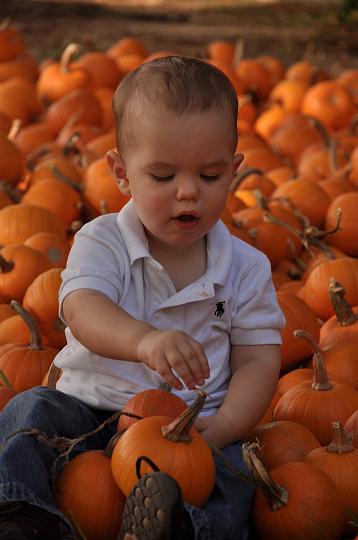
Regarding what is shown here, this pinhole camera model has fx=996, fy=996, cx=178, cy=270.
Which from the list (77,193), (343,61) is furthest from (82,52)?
(77,193)

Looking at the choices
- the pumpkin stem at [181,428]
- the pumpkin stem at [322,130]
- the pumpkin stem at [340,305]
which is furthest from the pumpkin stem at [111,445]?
the pumpkin stem at [322,130]

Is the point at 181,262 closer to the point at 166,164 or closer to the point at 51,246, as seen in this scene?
the point at 166,164

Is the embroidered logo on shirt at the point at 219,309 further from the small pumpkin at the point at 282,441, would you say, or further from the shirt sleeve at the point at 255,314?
the small pumpkin at the point at 282,441

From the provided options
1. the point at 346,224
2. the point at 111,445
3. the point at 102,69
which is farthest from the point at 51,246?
the point at 102,69

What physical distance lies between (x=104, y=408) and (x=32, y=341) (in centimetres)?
74

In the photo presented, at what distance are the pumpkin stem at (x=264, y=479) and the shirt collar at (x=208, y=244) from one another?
1.63 feet

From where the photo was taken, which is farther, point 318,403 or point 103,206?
point 103,206

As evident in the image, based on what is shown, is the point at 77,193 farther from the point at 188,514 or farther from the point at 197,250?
the point at 188,514

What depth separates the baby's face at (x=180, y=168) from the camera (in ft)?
7.34

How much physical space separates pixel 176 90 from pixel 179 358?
68cm

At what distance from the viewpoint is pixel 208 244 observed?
2566mm

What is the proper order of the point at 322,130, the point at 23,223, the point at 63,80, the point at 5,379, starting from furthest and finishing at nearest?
the point at 63,80 < the point at 322,130 < the point at 23,223 < the point at 5,379

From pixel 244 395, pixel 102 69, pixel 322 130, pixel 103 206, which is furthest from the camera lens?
pixel 102 69

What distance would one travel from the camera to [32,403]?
7.54 ft
